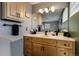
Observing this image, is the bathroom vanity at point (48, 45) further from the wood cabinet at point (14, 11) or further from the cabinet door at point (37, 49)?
the wood cabinet at point (14, 11)

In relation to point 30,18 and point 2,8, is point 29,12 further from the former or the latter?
point 2,8

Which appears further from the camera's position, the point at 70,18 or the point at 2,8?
the point at 70,18

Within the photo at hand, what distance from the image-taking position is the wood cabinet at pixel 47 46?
1.58m

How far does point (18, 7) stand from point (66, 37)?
Result: 864 mm

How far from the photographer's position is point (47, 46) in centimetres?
168

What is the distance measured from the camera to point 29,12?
169 centimetres

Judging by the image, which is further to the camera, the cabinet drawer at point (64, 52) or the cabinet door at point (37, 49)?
the cabinet door at point (37, 49)

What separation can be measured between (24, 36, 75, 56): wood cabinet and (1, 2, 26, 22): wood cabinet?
341 mm

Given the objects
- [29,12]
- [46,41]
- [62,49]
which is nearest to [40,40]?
[46,41]

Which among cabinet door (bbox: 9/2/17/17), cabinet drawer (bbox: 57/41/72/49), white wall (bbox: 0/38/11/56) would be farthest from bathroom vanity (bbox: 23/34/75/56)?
cabinet door (bbox: 9/2/17/17)

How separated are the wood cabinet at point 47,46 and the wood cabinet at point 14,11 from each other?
13.4 inches

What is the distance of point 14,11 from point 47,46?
740mm

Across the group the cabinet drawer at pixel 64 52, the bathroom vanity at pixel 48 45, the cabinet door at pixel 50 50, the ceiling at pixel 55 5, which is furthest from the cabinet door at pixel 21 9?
the cabinet drawer at pixel 64 52

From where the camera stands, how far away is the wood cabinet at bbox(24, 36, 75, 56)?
5.18 feet
